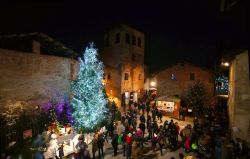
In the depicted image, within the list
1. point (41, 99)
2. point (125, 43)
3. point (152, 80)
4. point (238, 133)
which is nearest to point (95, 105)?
point (41, 99)

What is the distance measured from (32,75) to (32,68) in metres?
0.59

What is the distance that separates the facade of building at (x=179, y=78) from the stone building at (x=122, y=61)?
375 cm

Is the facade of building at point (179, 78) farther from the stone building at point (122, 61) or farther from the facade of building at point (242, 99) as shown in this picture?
the facade of building at point (242, 99)

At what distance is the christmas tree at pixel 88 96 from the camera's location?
58.3ft

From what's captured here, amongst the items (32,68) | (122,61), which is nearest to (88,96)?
(32,68)

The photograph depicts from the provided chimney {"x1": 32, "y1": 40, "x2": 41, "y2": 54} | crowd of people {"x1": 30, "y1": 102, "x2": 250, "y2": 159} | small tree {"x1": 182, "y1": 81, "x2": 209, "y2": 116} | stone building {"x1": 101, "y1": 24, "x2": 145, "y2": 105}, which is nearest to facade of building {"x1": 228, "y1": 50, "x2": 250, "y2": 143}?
crowd of people {"x1": 30, "y1": 102, "x2": 250, "y2": 159}

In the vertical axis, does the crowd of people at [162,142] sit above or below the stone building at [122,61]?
below

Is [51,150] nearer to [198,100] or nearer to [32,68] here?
[32,68]

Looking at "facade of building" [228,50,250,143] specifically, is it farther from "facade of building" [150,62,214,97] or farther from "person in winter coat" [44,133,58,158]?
"facade of building" [150,62,214,97]

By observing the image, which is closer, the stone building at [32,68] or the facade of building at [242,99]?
the facade of building at [242,99]

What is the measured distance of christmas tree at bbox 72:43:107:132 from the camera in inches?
699

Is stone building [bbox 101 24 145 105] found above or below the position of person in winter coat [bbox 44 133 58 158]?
above

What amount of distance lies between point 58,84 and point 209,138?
14016 millimetres

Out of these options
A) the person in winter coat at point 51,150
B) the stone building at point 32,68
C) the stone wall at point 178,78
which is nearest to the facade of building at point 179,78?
the stone wall at point 178,78
